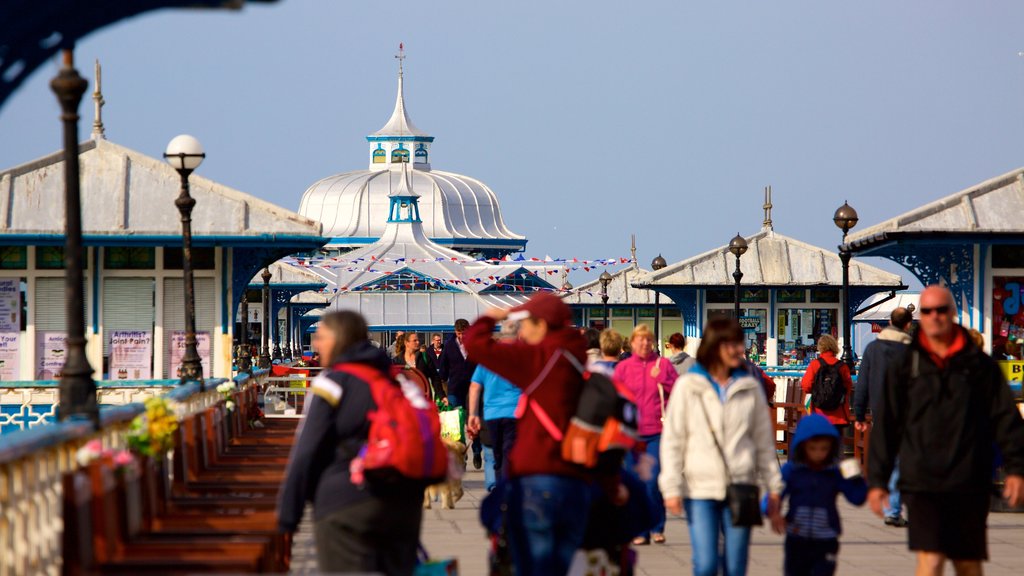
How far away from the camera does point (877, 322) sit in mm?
70812

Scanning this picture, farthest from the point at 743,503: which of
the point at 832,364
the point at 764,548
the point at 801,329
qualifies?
the point at 801,329

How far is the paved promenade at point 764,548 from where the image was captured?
37.8 feet

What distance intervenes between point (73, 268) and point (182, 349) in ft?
46.5

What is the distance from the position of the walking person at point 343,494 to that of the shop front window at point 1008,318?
15.3 metres

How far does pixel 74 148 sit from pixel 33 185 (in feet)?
45.0

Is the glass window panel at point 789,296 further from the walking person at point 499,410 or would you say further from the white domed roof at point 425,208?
the white domed roof at point 425,208

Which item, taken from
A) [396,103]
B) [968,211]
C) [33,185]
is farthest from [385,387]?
[396,103]

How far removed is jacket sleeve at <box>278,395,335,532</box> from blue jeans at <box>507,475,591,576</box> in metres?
0.96

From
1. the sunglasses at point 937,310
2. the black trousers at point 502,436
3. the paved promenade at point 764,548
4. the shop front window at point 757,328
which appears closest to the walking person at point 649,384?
the paved promenade at point 764,548

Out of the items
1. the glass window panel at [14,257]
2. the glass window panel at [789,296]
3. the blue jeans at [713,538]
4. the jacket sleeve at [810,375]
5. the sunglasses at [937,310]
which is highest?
the glass window panel at [14,257]

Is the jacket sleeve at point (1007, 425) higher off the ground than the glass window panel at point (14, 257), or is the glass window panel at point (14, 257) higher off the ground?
the glass window panel at point (14, 257)

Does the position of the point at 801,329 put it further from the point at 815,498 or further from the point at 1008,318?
the point at 815,498

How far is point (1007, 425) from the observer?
8078 mm

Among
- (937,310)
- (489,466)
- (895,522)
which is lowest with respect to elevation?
(895,522)
